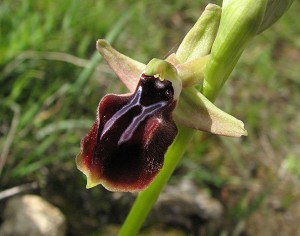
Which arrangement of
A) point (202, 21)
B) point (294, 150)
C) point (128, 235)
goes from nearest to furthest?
point (202, 21), point (128, 235), point (294, 150)

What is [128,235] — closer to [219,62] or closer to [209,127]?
[209,127]

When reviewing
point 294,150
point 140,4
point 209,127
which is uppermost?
point 209,127

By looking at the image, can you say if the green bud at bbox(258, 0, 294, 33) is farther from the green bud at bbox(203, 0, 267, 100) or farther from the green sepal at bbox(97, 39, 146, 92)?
the green sepal at bbox(97, 39, 146, 92)

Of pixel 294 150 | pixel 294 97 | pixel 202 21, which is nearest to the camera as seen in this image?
pixel 202 21

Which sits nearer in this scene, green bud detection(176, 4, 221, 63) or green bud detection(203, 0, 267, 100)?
green bud detection(203, 0, 267, 100)

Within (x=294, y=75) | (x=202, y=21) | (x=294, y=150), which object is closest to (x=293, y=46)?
(x=294, y=75)

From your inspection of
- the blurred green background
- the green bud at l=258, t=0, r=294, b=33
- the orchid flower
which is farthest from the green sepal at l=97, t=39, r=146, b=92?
the blurred green background

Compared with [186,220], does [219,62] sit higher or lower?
higher
